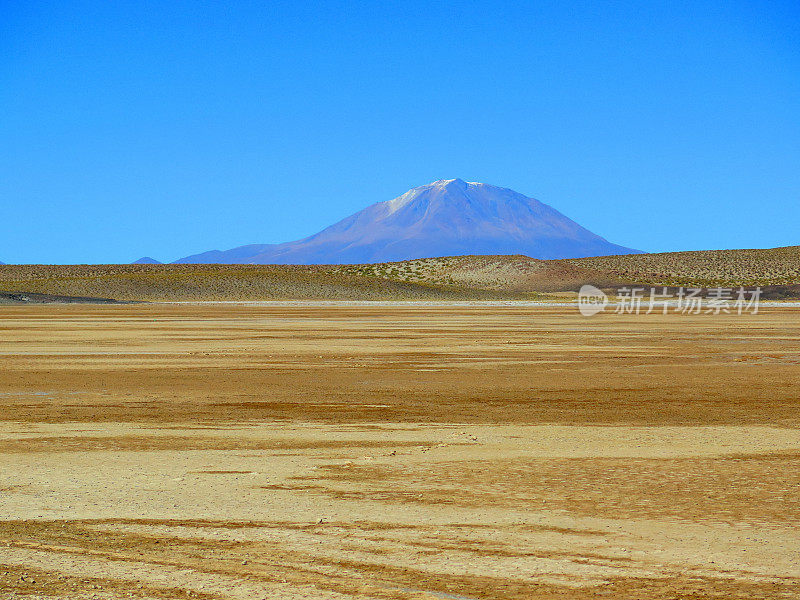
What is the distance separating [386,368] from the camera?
73.1ft

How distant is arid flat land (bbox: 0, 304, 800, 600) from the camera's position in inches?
263

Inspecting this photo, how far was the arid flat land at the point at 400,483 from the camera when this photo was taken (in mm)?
6691

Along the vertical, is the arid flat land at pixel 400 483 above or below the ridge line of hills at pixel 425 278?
below

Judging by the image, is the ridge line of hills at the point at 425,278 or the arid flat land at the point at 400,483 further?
the ridge line of hills at the point at 425,278

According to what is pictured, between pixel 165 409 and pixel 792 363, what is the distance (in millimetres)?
14268

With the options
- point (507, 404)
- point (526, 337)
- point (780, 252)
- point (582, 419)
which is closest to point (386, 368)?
point (507, 404)

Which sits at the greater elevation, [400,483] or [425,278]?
[425,278]

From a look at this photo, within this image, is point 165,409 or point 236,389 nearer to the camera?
point 165,409

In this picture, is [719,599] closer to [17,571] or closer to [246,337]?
[17,571]

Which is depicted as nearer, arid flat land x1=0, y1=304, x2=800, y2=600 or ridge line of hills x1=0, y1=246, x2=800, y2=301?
arid flat land x1=0, y1=304, x2=800, y2=600

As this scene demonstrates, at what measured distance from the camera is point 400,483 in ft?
31.6

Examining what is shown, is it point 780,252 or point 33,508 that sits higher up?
point 780,252

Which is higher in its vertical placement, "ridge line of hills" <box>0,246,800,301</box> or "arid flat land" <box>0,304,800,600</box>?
"ridge line of hills" <box>0,246,800,301</box>

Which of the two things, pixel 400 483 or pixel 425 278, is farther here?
pixel 425 278
